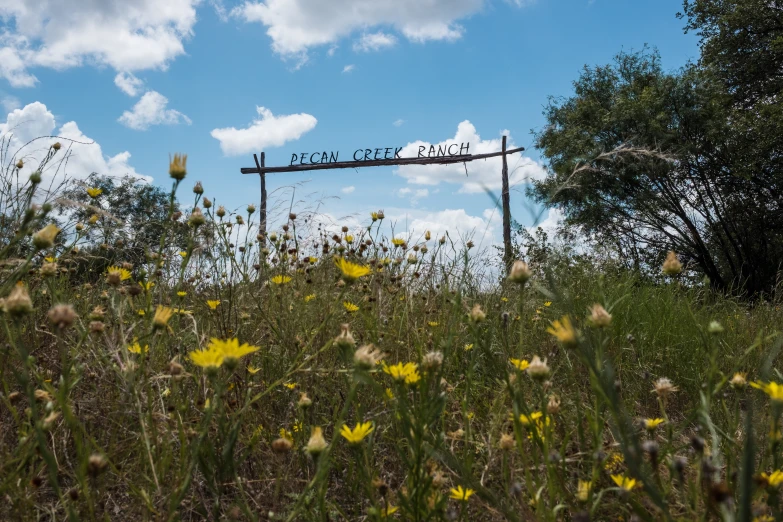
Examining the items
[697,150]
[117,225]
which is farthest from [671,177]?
[117,225]

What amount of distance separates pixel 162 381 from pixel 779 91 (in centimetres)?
1424

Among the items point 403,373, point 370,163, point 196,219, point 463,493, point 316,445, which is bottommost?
point 463,493

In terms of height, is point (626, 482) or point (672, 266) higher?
point (672, 266)

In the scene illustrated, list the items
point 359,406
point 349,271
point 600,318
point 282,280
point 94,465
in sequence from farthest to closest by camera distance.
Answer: point 282,280 → point 349,271 → point 359,406 → point 600,318 → point 94,465

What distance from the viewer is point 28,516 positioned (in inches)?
40.6

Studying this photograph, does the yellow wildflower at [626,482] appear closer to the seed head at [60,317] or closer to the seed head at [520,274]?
the seed head at [520,274]

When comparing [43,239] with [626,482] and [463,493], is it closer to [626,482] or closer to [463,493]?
[463,493]

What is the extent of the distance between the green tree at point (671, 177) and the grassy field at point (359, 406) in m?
9.60

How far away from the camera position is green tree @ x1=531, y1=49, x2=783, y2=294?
37.4 ft

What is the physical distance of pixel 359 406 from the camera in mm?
1054

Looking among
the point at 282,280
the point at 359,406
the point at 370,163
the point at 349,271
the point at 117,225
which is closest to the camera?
the point at 359,406

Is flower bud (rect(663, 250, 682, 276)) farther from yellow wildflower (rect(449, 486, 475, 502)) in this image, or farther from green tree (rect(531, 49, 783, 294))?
green tree (rect(531, 49, 783, 294))

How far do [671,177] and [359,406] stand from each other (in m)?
13.1

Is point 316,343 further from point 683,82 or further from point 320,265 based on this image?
point 683,82
